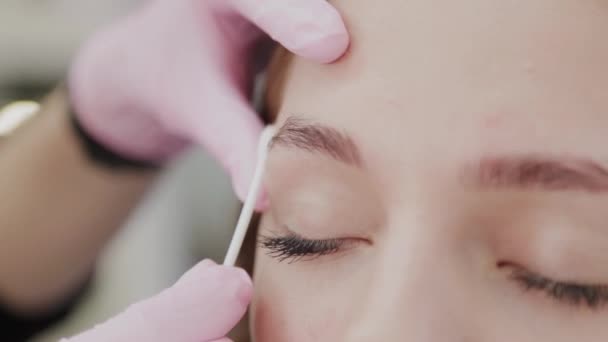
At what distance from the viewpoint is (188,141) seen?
1062 millimetres

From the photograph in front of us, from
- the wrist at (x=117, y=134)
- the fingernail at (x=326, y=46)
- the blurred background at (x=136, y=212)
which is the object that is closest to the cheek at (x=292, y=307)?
the fingernail at (x=326, y=46)

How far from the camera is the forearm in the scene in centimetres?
109

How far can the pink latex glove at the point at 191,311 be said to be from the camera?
64 centimetres

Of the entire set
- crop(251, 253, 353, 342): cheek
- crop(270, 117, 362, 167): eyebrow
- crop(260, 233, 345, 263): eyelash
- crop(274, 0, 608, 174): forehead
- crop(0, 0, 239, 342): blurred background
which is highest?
crop(274, 0, 608, 174): forehead

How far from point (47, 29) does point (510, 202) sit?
1.59 metres

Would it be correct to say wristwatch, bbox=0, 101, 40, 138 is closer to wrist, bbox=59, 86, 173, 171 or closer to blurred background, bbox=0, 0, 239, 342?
wrist, bbox=59, 86, 173, 171

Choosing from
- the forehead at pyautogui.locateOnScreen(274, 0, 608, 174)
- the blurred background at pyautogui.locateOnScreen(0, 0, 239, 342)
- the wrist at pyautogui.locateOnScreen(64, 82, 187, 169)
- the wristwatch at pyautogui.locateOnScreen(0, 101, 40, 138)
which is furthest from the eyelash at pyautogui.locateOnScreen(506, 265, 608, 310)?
the wristwatch at pyautogui.locateOnScreen(0, 101, 40, 138)

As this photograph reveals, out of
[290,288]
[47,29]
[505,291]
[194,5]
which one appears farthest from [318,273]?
[47,29]

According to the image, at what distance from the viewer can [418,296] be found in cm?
57

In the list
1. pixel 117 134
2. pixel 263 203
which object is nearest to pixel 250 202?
pixel 263 203

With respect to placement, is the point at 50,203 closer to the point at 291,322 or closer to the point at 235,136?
the point at 235,136

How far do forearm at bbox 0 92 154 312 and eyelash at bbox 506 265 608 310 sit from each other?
729 mm

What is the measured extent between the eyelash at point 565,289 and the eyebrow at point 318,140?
176mm

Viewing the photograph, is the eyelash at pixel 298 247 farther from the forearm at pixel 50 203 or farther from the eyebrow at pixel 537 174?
the forearm at pixel 50 203
